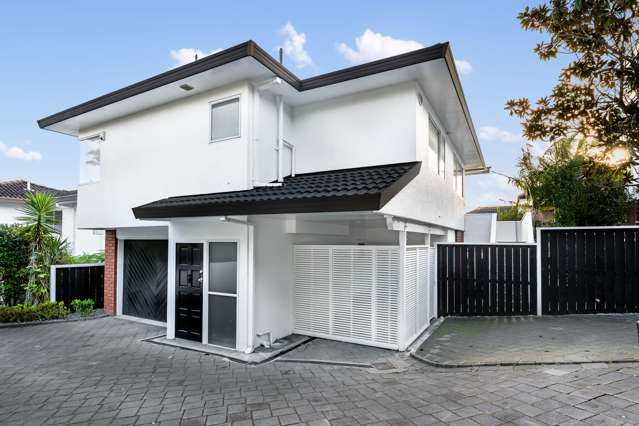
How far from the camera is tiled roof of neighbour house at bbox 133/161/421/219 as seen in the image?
5277 mm

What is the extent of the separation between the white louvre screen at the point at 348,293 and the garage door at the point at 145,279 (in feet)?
13.7

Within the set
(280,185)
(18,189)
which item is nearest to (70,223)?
(18,189)

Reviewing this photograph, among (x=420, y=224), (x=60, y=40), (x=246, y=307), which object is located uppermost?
(x=60, y=40)

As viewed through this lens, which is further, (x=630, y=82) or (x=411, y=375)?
(x=630, y=82)

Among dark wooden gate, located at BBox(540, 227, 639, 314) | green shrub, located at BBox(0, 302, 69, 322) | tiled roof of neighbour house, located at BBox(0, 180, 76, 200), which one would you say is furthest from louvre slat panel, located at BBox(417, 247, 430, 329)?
tiled roof of neighbour house, located at BBox(0, 180, 76, 200)

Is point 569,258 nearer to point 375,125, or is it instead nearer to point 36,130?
point 375,125

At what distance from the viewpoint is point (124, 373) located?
18.9ft

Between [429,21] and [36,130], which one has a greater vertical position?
[429,21]

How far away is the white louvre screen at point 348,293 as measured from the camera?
683 cm

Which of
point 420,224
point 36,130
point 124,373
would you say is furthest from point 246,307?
point 36,130

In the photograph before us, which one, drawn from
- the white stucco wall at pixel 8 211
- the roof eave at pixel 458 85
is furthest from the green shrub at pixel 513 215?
the white stucco wall at pixel 8 211

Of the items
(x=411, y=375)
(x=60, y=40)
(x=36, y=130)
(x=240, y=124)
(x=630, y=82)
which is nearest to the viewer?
(x=411, y=375)

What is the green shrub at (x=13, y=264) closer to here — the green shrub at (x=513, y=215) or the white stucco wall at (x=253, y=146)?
the white stucco wall at (x=253, y=146)

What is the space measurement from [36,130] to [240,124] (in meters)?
7.52
